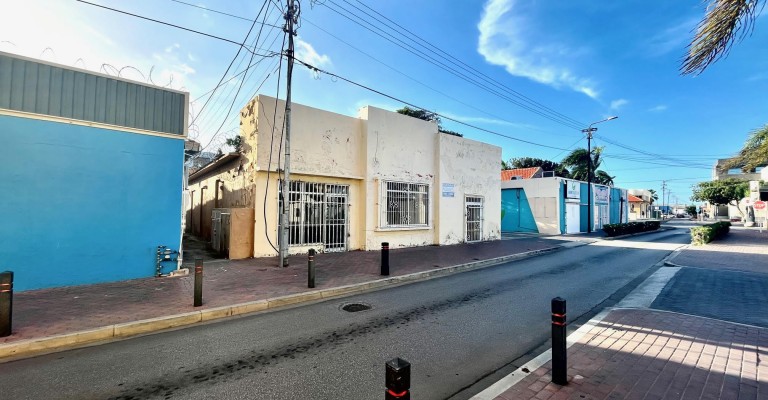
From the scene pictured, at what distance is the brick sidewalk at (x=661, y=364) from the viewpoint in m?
3.24

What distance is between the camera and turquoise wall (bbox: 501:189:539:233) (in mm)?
27031

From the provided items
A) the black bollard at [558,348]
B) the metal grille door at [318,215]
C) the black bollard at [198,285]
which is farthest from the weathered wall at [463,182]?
the black bollard at [558,348]

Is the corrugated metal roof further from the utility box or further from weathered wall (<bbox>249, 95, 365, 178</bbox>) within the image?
the utility box

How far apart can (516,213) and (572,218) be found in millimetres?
4335

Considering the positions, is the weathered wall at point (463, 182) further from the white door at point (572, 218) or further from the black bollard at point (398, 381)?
the black bollard at point (398, 381)

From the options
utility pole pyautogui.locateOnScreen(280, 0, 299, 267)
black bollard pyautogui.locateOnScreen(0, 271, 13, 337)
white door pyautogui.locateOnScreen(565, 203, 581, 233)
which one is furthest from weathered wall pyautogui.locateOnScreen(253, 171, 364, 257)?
white door pyautogui.locateOnScreen(565, 203, 581, 233)

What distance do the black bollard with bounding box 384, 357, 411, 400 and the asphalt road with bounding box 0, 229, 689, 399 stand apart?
1515 mm

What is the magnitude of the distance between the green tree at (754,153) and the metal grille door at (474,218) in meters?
10.0

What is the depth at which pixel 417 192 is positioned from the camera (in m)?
15.7

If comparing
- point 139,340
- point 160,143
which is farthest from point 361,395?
point 160,143

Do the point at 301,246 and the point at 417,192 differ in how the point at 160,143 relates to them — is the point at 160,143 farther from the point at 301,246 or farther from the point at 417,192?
the point at 417,192

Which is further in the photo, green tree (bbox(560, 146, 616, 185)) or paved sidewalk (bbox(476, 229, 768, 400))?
green tree (bbox(560, 146, 616, 185))

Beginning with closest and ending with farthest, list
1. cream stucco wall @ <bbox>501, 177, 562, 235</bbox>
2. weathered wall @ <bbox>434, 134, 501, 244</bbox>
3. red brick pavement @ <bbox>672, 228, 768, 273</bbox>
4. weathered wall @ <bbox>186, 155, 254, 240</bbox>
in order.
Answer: red brick pavement @ <bbox>672, 228, 768, 273</bbox> → weathered wall @ <bbox>186, 155, 254, 240</bbox> → weathered wall @ <bbox>434, 134, 501, 244</bbox> → cream stucco wall @ <bbox>501, 177, 562, 235</bbox>

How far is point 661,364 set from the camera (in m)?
3.83
